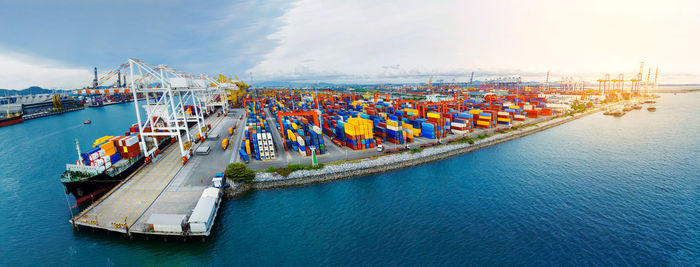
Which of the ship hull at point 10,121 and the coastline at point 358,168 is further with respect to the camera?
the ship hull at point 10,121

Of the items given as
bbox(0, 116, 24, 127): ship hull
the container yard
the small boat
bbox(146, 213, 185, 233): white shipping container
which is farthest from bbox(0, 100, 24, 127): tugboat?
the small boat

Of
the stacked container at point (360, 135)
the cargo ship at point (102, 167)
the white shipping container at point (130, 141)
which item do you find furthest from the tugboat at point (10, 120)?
the stacked container at point (360, 135)

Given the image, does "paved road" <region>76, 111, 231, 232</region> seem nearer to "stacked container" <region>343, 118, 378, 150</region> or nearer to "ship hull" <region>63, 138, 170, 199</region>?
"ship hull" <region>63, 138, 170, 199</region>

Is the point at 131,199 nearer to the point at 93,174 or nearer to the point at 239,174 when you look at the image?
the point at 93,174

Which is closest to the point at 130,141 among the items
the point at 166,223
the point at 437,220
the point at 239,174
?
the point at 239,174

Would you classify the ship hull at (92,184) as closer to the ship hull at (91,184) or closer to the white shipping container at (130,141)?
the ship hull at (91,184)
